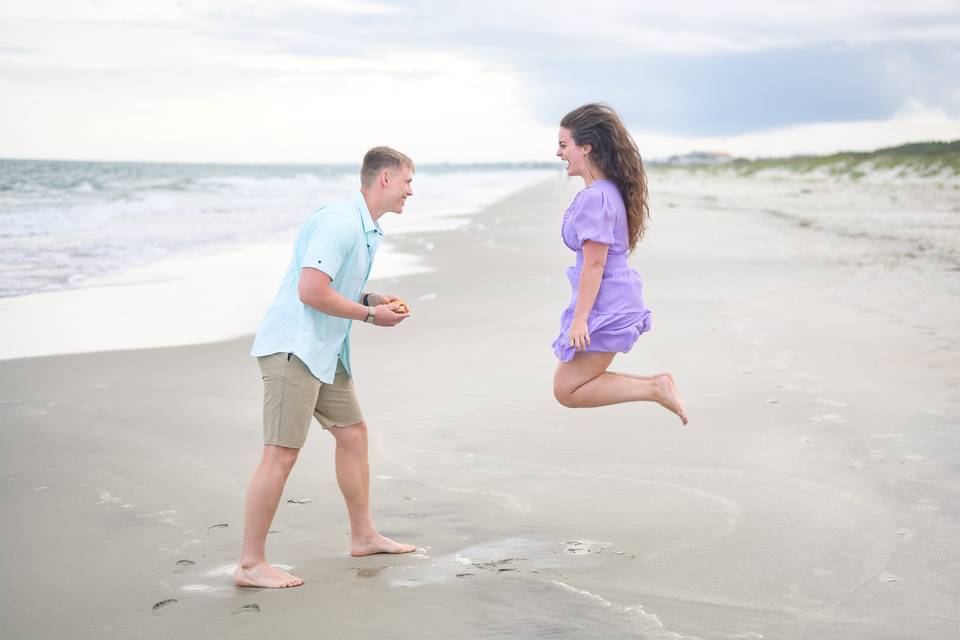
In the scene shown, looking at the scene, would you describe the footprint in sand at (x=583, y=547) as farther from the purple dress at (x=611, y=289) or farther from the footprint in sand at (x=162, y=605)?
the footprint in sand at (x=162, y=605)

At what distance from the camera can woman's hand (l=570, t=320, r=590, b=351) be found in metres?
4.23

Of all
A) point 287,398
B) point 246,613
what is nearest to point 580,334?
point 287,398

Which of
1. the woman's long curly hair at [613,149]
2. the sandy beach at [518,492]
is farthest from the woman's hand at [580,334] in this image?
the sandy beach at [518,492]

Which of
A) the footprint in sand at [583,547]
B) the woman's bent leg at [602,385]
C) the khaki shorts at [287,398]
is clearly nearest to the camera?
the khaki shorts at [287,398]

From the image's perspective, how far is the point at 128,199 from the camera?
119 feet

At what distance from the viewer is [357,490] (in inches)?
158

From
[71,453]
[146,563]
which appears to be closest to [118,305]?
[71,453]

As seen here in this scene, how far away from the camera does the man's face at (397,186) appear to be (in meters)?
3.83

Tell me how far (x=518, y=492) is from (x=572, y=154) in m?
1.62

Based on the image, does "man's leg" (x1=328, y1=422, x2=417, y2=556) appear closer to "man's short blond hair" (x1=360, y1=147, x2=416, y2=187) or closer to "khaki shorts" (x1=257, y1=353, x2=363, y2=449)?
"khaki shorts" (x1=257, y1=353, x2=363, y2=449)

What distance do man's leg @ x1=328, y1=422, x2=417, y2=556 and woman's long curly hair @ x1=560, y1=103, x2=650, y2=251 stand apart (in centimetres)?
152

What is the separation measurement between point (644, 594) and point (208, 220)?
77.9 feet

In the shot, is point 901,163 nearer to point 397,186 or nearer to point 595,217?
point 595,217

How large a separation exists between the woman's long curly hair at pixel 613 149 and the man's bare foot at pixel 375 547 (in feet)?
5.66
